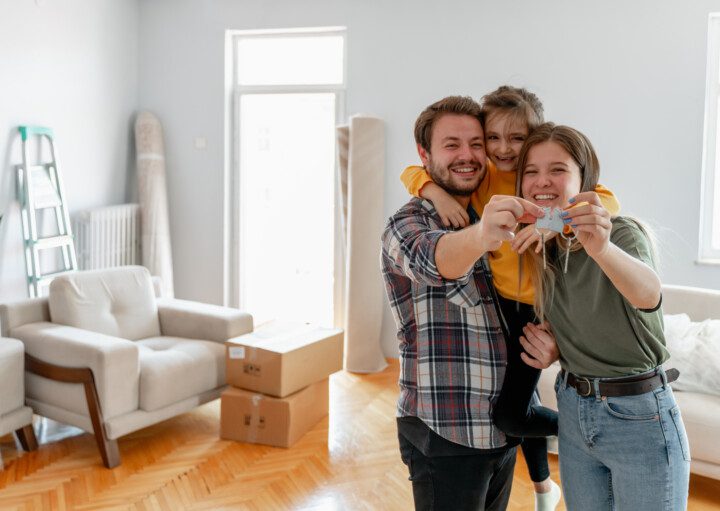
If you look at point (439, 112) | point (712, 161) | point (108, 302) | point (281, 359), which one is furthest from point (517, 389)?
point (712, 161)

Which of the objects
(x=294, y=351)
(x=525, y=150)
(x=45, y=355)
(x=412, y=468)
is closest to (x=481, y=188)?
Result: (x=525, y=150)

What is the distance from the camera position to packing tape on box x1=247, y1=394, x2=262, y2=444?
3.61 meters

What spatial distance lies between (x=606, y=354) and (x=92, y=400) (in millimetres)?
2581

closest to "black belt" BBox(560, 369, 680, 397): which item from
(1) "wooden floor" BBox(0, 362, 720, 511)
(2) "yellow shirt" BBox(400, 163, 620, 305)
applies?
(2) "yellow shirt" BBox(400, 163, 620, 305)

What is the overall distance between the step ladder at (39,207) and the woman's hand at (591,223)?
4.47m

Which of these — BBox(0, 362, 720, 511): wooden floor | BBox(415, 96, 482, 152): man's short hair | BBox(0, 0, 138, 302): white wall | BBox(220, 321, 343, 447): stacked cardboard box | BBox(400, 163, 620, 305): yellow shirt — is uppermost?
BBox(0, 0, 138, 302): white wall

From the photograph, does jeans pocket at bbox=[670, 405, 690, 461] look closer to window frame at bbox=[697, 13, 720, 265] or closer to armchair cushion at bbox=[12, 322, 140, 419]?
armchair cushion at bbox=[12, 322, 140, 419]

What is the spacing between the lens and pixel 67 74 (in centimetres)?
536

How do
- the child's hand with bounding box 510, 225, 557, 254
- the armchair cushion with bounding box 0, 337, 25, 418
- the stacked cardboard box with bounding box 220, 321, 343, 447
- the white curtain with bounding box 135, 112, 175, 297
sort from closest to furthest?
the child's hand with bounding box 510, 225, 557, 254 < the armchair cushion with bounding box 0, 337, 25, 418 < the stacked cardboard box with bounding box 220, 321, 343, 447 < the white curtain with bounding box 135, 112, 175, 297

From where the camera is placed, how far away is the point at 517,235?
138 centimetres

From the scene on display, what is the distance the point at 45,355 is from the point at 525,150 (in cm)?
277

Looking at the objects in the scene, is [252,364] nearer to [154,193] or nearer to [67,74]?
[154,193]

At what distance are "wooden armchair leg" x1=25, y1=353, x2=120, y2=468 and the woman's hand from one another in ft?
8.70

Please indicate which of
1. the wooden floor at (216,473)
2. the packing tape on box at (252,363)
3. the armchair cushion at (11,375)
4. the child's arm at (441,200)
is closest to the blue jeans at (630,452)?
the child's arm at (441,200)
